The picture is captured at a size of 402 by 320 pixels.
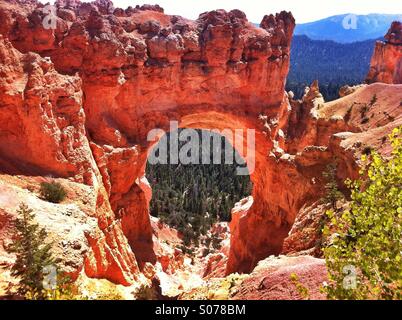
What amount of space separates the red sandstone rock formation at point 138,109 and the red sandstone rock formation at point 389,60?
2753cm

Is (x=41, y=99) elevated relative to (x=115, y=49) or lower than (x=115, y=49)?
lower

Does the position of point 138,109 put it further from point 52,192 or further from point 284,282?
point 284,282

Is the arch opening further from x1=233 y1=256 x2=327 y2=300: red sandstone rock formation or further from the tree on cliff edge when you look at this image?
the tree on cliff edge

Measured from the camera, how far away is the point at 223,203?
66.4 meters

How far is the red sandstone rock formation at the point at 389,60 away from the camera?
64562mm

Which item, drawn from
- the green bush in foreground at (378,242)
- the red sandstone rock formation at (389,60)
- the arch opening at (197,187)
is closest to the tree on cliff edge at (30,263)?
the green bush in foreground at (378,242)

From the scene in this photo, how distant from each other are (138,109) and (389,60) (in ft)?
169

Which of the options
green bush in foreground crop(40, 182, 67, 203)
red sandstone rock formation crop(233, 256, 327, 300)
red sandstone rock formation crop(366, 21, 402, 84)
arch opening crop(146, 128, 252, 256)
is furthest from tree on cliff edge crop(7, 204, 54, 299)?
red sandstone rock formation crop(366, 21, 402, 84)

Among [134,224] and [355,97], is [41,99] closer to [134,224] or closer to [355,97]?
[134,224]

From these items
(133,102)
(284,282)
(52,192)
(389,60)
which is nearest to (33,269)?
(52,192)

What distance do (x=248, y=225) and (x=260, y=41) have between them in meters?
17.3
